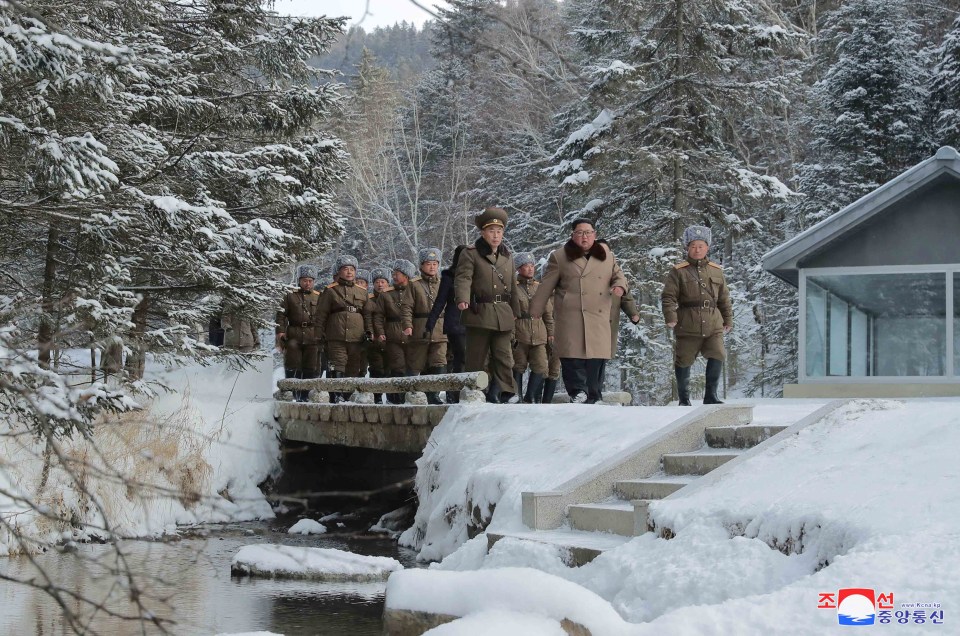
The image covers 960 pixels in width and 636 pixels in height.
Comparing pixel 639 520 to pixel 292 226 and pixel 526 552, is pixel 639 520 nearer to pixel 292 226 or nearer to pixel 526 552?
pixel 526 552

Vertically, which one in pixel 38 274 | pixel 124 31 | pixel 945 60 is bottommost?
pixel 38 274

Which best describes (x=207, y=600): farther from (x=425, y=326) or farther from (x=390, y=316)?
(x=390, y=316)

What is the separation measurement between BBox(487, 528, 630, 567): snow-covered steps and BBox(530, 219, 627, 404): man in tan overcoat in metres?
3.82

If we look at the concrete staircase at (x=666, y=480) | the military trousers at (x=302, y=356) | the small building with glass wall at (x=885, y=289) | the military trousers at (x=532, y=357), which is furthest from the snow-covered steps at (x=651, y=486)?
the small building with glass wall at (x=885, y=289)

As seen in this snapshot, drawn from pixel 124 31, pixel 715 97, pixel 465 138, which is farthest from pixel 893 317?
pixel 465 138

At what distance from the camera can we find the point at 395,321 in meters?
15.2

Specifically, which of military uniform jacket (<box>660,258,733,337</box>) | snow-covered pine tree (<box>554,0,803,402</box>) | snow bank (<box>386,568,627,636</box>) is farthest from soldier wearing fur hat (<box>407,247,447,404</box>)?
snow bank (<box>386,568,627,636</box>)

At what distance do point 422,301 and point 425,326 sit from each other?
0.31 metres

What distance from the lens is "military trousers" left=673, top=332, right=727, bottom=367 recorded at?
36.8ft

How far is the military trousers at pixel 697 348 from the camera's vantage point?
11.2 metres

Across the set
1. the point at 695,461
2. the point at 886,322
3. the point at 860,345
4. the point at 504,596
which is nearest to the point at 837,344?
the point at 860,345

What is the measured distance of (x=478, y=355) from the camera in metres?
12.1

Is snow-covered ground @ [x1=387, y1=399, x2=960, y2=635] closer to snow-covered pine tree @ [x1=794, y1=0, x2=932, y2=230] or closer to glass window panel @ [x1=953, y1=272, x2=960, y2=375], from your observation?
glass window panel @ [x1=953, y1=272, x2=960, y2=375]

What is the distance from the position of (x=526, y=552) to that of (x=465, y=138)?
1177 inches
